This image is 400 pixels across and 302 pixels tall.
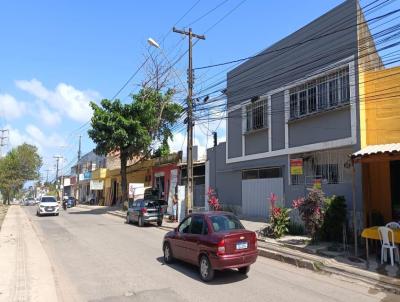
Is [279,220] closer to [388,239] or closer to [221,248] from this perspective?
[388,239]

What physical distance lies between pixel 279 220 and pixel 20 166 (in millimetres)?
73038

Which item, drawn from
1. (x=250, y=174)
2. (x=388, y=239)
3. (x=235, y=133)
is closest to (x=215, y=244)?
(x=388, y=239)

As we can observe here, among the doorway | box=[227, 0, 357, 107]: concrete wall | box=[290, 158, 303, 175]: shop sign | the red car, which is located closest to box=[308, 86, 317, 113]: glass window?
box=[227, 0, 357, 107]: concrete wall

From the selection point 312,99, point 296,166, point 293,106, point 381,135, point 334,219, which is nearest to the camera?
point 334,219

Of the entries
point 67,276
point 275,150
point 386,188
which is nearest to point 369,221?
point 386,188

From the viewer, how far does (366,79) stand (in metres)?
15.8

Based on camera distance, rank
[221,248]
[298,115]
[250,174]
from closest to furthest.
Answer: [221,248] → [298,115] → [250,174]

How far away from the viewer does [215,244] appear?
9758mm

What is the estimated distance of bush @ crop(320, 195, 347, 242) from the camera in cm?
1464

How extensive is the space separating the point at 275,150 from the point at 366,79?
5.85 metres

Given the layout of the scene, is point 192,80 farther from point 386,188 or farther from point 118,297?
point 118,297

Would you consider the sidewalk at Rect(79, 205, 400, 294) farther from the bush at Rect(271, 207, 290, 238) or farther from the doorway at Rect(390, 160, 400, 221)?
the doorway at Rect(390, 160, 400, 221)

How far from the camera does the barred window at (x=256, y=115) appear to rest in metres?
21.3

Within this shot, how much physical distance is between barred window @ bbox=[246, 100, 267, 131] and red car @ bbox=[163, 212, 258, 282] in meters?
11.1
